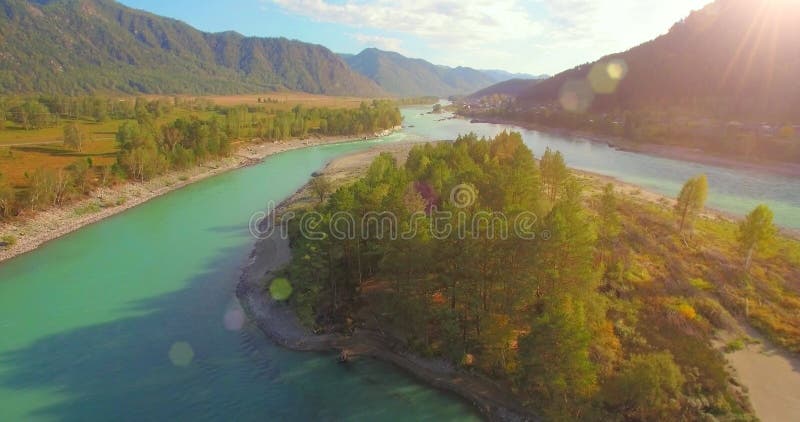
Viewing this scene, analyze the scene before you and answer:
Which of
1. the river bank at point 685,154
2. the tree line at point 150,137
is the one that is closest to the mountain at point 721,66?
the river bank at point 685,154

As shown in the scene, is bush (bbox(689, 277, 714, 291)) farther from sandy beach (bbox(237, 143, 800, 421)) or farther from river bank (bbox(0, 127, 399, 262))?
river bank (bbox(0, 127, 399, 262))

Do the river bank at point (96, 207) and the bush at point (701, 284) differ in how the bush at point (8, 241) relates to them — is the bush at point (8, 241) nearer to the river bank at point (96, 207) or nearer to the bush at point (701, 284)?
the river bank at point (96, 207)

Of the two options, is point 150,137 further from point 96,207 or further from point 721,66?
point 721,66

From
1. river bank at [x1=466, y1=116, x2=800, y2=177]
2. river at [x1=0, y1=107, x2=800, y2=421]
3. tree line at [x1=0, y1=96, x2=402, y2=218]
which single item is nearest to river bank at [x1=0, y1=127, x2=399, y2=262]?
tree line at [x1=0, y1=96, x2=402, y2=218]

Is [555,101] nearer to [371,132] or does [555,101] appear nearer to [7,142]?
[371,132]

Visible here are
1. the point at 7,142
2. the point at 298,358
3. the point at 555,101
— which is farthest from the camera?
the point at 555,101

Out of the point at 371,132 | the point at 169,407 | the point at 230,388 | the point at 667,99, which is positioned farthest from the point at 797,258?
the point at 667,99
